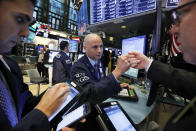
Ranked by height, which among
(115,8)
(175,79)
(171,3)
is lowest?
(175,79)

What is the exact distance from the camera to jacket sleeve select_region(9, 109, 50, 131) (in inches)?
18.2

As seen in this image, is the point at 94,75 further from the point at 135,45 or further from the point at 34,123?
the point at 34,123

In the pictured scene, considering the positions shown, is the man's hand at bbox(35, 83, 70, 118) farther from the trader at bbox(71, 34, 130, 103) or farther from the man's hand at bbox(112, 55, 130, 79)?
the man's hand at bbox(112, 55, 130, 79)

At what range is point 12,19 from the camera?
0.54 metres

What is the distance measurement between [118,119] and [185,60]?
0.51 metres

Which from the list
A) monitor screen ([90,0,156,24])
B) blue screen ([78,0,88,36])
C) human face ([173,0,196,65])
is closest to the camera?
human face ([173,0,196,65])

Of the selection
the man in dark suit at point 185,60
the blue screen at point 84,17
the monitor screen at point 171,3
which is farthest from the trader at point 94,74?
the blue screen at point 84,17

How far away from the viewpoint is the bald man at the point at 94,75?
3.00ft

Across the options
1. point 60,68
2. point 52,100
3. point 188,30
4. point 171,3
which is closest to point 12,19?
point 52,100

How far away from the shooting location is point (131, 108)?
996 mm

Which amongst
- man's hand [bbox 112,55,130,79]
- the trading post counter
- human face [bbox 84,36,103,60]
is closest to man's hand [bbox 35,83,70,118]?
man's hand [bbox 112,55,130,79]

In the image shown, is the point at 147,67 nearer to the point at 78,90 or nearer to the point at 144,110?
→ the point at 144,110

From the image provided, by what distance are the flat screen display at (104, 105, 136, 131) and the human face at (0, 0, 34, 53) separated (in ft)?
2.20

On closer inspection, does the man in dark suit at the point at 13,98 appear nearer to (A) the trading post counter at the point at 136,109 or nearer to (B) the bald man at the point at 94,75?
(B) the bald man at the point at 94,75
